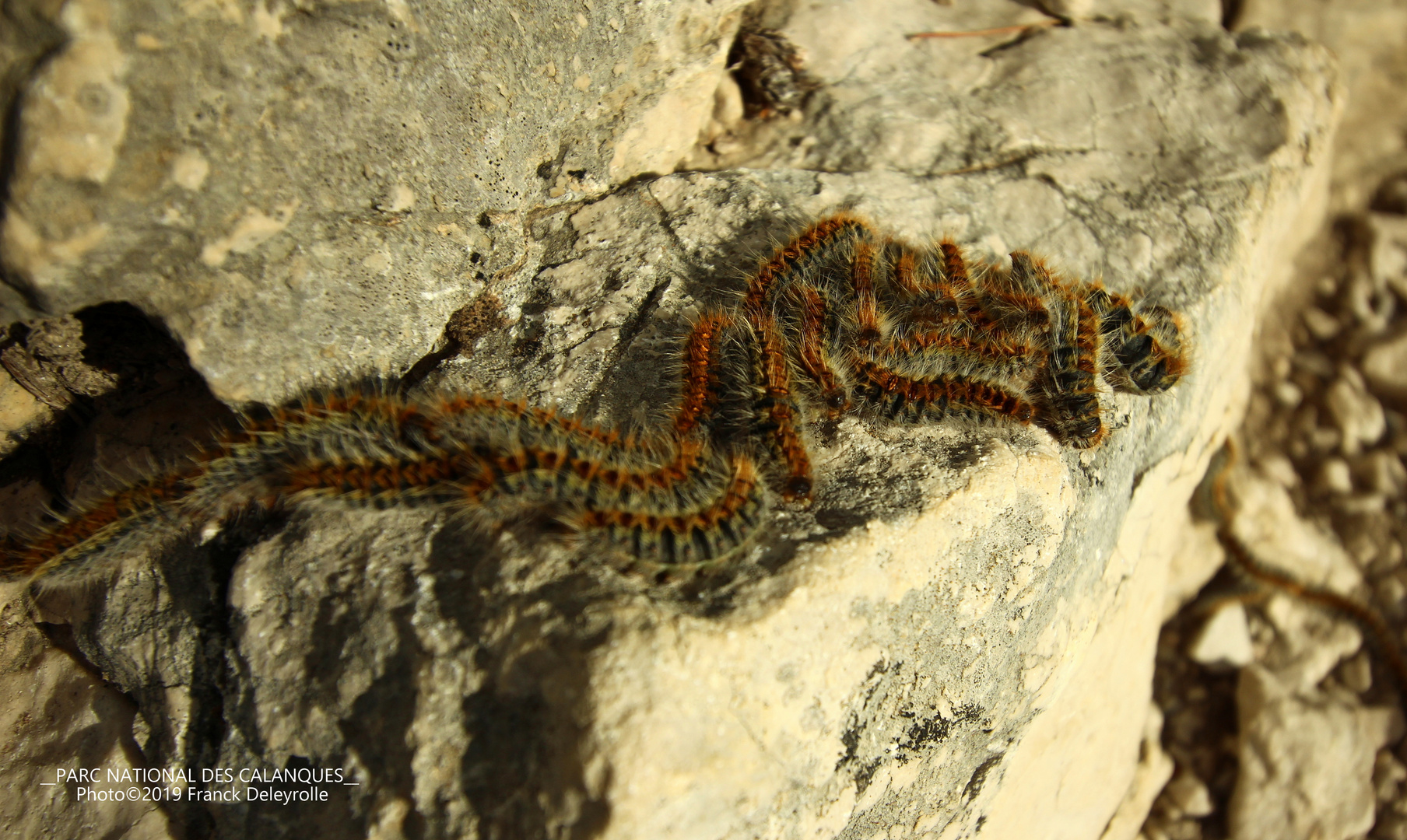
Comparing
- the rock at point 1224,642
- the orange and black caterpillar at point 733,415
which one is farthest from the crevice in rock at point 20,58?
the rock at point 1224,642

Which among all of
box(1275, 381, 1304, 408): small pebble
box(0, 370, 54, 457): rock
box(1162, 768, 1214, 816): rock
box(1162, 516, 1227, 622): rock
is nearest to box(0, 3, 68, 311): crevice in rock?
box(0, 370, 54, 457): rock

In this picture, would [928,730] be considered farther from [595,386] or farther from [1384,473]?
[1384,473]

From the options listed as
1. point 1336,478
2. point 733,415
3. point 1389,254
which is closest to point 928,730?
point 733,415

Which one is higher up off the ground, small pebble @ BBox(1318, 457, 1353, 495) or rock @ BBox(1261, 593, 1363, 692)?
small pebble @ BBox(1318, 457, 1353, 495)

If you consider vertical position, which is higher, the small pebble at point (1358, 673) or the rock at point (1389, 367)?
the rock at point (1389, 367)

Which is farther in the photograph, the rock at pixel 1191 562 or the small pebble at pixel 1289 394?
the small pebble at pixel 1289 394

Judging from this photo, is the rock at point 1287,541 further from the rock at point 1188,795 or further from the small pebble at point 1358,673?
the rock at point 1188,795

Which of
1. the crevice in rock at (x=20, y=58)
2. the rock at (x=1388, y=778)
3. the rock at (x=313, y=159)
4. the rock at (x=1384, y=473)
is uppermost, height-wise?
Result: the crevice in rock at (x=20, y=58)

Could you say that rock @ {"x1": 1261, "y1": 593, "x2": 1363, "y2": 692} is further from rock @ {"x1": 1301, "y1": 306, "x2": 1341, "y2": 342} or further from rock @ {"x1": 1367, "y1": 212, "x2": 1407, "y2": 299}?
rock @ {"x1": 1367, "y1": 212, "x2": 1407, "y2": 299}
